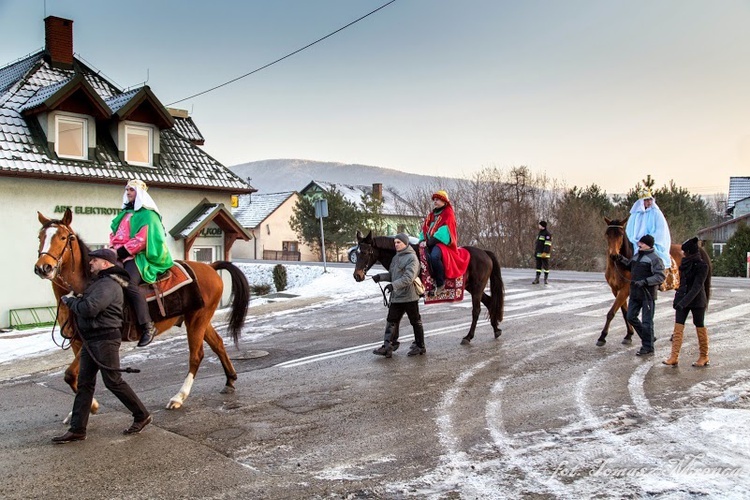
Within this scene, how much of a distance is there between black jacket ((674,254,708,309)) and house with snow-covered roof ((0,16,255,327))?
1409cm

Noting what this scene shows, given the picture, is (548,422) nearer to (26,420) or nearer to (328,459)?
(328,459)

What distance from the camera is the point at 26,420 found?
6.60 metres

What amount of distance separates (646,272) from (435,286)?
131 inches

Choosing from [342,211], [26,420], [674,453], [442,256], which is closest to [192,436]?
[26,420]

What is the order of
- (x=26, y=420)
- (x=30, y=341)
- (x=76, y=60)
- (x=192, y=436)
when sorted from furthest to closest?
(x=76, y=60)
(x=30, y=341)
(x=26, y=420)
(x=192, y=436)

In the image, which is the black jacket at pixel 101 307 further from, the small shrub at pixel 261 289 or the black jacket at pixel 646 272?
the small shrub at pixel 261 289

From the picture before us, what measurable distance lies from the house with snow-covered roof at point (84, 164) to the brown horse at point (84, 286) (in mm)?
9799

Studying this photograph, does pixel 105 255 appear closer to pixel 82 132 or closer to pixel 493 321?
pixel 493 321

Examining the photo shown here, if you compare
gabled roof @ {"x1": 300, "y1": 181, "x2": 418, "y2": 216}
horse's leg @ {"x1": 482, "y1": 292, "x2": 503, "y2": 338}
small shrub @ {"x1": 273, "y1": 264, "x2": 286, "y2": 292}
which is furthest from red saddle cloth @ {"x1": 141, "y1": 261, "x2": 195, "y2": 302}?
gabled roof @ {"x1": 300, "y1": 181, "x2": 418, "y2": 216}

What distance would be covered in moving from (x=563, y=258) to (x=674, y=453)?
122ft

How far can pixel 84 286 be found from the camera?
20.9ft

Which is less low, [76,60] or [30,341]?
[76,60]

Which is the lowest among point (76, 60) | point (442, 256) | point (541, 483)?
point (541, 483)

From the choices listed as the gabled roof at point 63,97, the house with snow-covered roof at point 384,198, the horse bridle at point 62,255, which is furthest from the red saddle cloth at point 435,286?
→ the house with snow-covered roof at point 384,198
